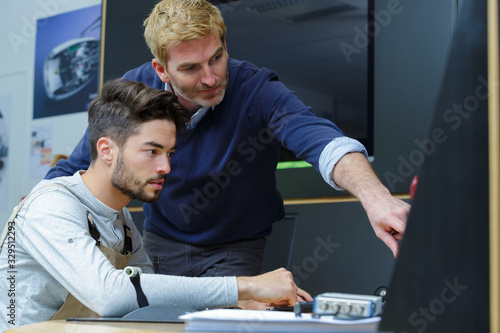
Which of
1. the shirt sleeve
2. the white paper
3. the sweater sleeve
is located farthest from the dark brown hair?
the white paper

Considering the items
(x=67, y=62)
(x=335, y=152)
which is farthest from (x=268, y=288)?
(x=67, y=62)

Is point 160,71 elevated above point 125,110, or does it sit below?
above

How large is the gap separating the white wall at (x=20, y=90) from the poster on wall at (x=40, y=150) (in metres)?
0.02

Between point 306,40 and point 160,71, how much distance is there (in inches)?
24.5

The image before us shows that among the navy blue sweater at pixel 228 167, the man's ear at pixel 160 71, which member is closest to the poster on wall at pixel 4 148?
the navy blue sweater at pixel 228 167

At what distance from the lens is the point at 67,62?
9.23 feet

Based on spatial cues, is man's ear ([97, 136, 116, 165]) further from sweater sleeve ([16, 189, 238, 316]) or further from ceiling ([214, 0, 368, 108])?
ceiling ([214, 0, 368, 108])

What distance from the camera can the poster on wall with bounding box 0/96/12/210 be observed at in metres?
3.01

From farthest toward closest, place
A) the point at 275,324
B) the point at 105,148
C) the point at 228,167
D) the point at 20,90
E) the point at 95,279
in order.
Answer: the point at 20,90, the point at 228,167, the point at 105,148, the point at 95,279, the point at 275,324

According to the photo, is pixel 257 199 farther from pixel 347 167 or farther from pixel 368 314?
pixel 368 314

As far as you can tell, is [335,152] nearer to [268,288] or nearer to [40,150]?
[268,288]

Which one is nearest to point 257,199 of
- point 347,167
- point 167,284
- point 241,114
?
point 241,114

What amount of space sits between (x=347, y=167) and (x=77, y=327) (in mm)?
596

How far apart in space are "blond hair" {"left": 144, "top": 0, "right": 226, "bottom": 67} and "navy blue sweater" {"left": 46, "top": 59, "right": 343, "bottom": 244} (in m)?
0.16
